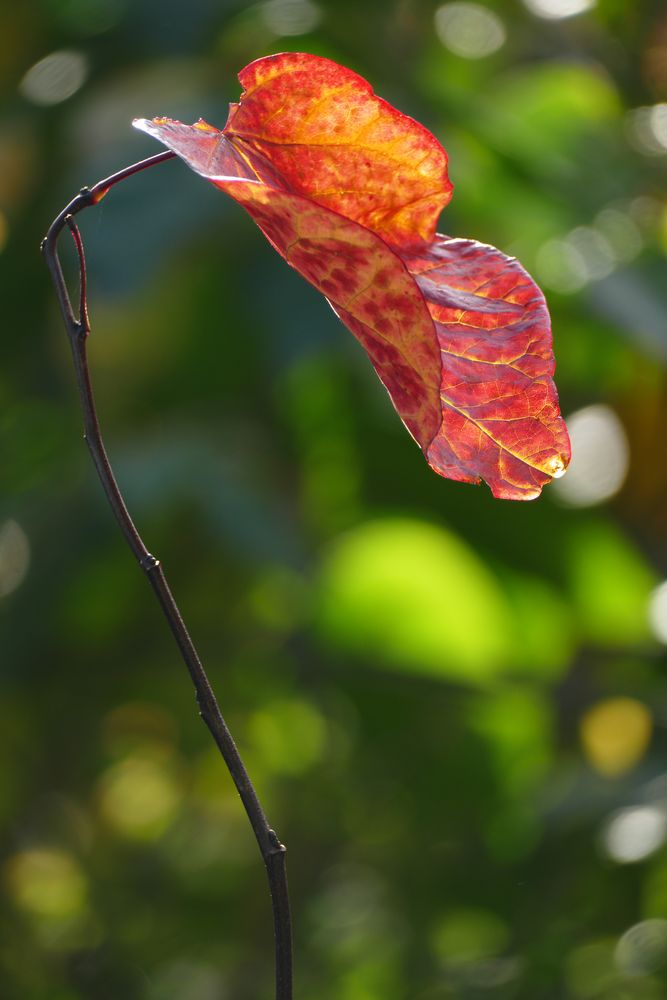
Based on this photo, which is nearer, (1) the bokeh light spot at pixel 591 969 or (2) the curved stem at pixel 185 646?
(2) the curved stem at pixel 185 646

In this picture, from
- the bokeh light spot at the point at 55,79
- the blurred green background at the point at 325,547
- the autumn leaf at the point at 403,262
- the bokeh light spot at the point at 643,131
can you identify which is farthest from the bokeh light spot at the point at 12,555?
the autumn leaf at the point at 403,262

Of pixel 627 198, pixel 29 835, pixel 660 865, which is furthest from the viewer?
pixel 29 835

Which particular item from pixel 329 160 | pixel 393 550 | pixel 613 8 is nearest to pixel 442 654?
pixel 393 550

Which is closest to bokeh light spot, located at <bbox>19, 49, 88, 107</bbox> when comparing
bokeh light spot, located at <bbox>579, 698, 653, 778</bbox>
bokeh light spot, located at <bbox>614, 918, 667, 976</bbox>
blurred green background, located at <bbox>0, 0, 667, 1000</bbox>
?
blurred green background, located at <bbox>0, 0, 667, 1000</bbox>

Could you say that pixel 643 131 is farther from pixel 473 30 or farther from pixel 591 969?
Answer: pixel 591 969

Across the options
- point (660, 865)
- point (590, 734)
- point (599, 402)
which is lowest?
point (660, 865)

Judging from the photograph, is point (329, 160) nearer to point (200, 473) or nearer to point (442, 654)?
point (200, 473)

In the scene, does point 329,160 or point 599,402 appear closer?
point 329,160

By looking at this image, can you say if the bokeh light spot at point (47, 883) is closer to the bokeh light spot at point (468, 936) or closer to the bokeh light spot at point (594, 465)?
the bokeh light spot at point (468, 936)
